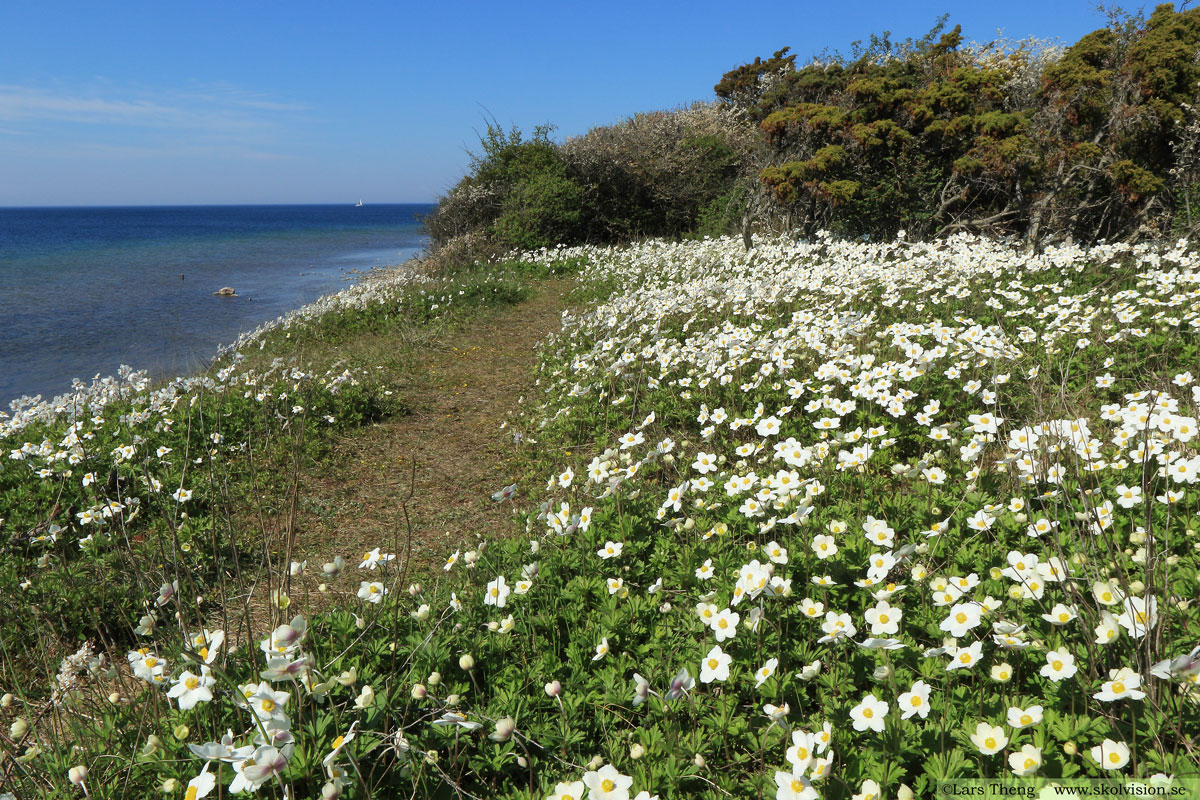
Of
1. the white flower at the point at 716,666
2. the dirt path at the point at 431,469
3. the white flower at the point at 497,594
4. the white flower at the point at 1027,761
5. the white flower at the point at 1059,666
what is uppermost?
the white flower at the point at 1059,666

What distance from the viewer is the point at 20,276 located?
29016 mm

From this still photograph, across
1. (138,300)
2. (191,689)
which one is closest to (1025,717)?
(191,689)

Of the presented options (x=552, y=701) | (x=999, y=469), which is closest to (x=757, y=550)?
(x=552, y=701)

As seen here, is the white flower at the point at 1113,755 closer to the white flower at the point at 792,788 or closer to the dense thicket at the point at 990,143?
the white flower at the point at 792,788

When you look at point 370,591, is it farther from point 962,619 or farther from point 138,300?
point 138,300

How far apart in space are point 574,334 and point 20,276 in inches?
1285

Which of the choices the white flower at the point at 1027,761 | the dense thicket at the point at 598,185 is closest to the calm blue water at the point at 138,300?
the dense thicket at the point at 598,185

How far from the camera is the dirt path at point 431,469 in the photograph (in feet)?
15.4

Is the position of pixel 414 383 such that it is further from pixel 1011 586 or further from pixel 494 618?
pixel 1011 586

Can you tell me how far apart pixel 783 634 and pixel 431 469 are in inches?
158

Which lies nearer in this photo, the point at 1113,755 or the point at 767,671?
the point at 1113,755

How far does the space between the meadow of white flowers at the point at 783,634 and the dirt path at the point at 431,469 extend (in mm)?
593

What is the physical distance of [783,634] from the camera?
8.50 ft

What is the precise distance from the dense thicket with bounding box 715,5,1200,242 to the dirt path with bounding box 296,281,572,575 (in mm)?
6975
